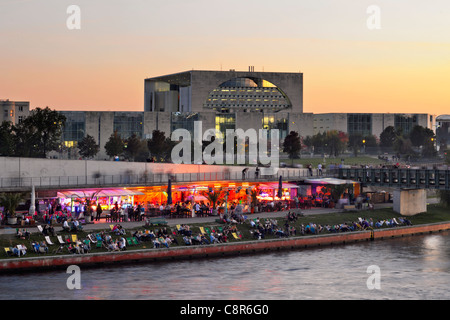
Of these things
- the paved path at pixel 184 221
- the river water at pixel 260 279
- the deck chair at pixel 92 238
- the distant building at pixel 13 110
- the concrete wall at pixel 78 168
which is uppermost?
the distant building at pixel 13 110

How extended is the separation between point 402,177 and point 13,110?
13992 centimetres

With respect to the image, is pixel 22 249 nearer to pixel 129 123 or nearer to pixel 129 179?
pixel 129 179

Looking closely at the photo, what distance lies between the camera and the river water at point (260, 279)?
37.7 meters

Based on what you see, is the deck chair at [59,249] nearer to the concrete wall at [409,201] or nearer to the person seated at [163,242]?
the person seated at [163,242]

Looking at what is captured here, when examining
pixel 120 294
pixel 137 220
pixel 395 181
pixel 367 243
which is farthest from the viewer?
pixel 395 181

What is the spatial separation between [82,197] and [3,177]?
7.68 metres

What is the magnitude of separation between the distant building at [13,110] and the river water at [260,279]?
147 metres

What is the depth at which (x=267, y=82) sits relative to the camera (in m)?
158

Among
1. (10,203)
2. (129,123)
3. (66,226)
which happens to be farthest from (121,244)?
(129,123)

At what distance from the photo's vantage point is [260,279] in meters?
42.0

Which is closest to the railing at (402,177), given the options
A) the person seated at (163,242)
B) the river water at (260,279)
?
the river water at (260,279)
